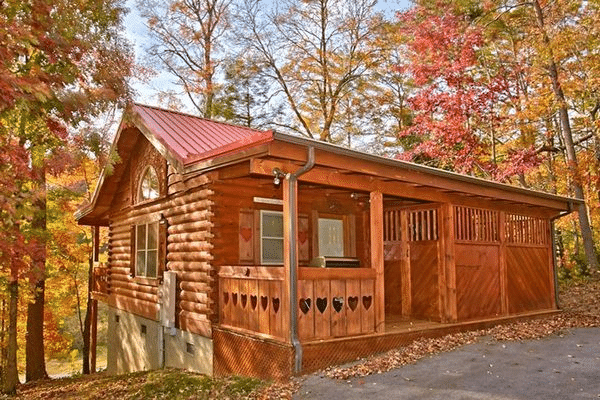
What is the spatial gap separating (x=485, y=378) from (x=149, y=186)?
29.9 ft

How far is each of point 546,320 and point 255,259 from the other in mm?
6880

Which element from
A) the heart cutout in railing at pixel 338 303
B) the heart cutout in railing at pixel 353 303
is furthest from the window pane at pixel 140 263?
the heart cutout in railing at pixel 353 303

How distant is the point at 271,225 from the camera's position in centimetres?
1043

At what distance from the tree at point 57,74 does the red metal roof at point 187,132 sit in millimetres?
1005

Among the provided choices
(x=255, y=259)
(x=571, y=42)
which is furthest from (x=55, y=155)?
(x=571, y=42)

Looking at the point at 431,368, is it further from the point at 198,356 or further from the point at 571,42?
the point at 571,42

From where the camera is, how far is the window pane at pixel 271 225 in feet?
33.9

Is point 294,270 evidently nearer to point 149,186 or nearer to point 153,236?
point 153,236

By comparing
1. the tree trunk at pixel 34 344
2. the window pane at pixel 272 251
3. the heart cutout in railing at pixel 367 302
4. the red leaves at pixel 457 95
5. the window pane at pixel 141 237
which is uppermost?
the red leaves at pixel 457 95

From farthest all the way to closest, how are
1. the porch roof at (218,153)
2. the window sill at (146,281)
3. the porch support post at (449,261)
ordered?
1. the window sill at (146,281)
2. the porch support post at (449,261)
3. the porch roof at (218,153)

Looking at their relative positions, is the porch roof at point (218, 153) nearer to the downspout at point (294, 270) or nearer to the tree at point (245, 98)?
the downspout at point (294, 270)

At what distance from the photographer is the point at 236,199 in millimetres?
9883

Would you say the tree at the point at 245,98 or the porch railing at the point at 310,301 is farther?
the tree at the point at 245,98

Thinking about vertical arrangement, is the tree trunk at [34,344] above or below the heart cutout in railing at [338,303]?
below
